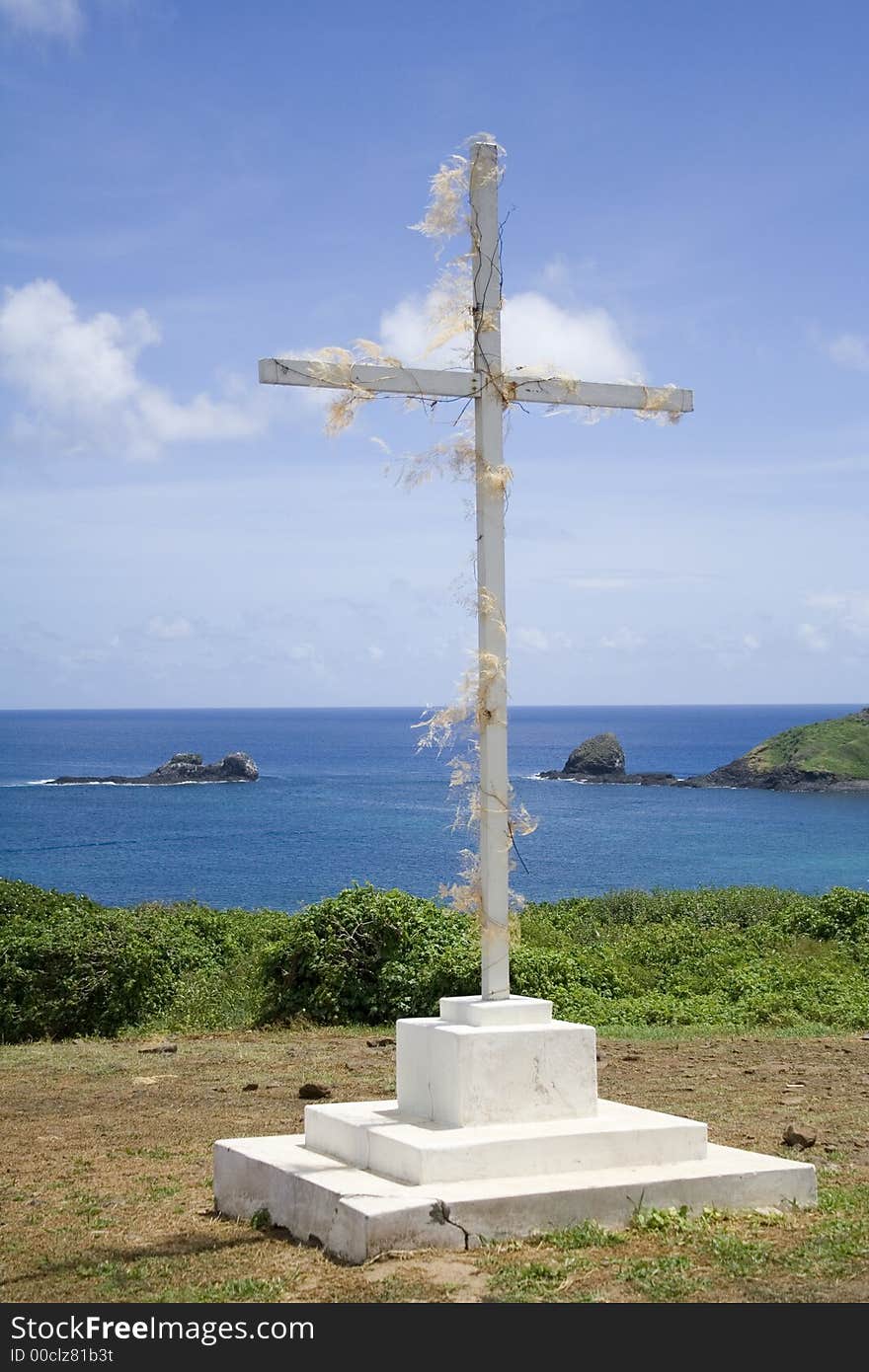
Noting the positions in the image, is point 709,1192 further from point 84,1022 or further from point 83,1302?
point 84,1022

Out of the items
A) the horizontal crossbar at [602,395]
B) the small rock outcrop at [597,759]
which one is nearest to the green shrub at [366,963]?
the horizontal crossbar at [602,395]

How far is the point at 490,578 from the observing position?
6.58m

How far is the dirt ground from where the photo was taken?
201 inches

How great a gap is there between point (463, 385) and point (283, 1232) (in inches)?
148

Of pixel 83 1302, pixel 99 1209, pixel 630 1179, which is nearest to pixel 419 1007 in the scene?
pixel 99 1209

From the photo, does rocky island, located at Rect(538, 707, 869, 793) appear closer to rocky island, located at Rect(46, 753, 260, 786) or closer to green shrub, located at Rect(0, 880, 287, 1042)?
rocky island, located at Rect(46, 753, 260, 786)

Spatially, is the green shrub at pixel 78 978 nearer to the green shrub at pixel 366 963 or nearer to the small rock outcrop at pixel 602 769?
the green shrub at pixel 366 963

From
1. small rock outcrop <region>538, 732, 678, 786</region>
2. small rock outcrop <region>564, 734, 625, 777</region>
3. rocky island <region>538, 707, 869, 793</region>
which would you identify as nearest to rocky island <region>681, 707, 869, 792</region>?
rocky island <region>538, 707, 869, 793</region>

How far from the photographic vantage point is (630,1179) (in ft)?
19.4

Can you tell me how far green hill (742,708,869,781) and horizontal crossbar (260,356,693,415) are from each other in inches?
3638

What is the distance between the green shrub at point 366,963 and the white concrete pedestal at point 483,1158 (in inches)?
247

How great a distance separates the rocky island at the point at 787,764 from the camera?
318 ft

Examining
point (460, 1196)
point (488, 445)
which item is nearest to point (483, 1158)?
point (460, 1196)

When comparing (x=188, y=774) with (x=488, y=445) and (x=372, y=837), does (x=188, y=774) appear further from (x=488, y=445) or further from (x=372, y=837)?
(x=488, y=445)
